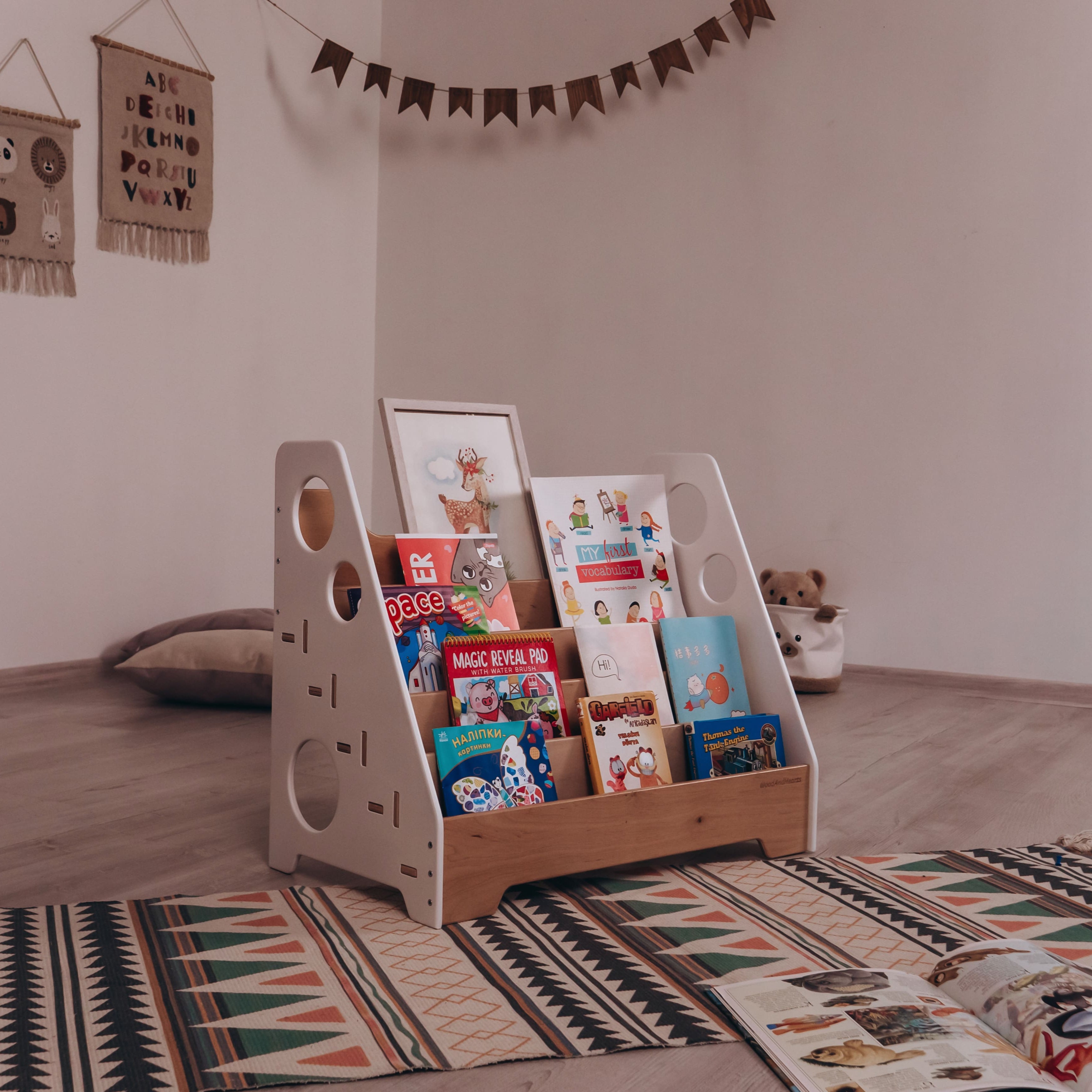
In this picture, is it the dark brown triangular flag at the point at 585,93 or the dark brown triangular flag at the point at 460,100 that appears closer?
the dark brown triangular flag at the point at 585,93

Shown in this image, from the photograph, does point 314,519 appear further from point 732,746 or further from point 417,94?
point 417,94

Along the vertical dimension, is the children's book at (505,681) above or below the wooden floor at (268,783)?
above

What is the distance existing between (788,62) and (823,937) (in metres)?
2.58

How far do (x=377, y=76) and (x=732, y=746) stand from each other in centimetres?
273

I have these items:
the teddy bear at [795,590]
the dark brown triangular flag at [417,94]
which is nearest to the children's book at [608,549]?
the teddy bear at [795,590]

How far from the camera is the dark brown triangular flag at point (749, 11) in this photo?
3014 millimetres

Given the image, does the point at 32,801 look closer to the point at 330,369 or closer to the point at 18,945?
the point at 18,945

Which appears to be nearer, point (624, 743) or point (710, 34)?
point (624, 743)

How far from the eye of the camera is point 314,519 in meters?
1.46

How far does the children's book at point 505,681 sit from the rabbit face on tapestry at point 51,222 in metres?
1.90

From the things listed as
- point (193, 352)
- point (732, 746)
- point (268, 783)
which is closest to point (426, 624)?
point (732, 746)

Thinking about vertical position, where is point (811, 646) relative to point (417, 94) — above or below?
below

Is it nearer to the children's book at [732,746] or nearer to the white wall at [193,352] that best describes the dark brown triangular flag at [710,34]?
the white wall at [193,352]

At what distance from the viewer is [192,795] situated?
1781mm
